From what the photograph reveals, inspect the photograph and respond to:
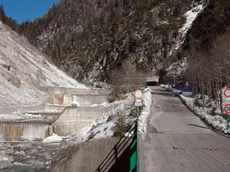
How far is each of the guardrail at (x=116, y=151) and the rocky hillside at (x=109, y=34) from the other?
70.5m

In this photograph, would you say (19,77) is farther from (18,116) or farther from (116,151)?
(116,151)

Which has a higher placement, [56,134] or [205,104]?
[205,104]

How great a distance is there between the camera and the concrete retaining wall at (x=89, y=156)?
1512 centimetres

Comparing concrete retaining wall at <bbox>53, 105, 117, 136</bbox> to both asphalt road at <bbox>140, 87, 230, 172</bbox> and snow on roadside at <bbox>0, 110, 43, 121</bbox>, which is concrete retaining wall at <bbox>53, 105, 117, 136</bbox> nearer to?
snow on roadside at <bbox>0, 110, 43, 121</bbox>

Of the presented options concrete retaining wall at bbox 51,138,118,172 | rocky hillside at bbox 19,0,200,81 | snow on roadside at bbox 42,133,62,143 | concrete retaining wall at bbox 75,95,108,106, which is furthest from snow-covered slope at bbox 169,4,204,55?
concrete retaining wall at bbox 51,138,118,172

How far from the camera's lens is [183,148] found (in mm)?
11602

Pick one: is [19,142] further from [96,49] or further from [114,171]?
[96,49]

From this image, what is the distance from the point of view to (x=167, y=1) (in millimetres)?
110750


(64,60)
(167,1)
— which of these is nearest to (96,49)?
(64,60)

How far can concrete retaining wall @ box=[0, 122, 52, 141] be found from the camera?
27344mm

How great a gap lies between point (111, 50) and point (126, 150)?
96.3m

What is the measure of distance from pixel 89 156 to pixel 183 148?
5.82 m

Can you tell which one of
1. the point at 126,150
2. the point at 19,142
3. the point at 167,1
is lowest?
the point at 19,142

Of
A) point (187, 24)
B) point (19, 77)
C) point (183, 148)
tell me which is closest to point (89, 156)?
point (183, 148)
